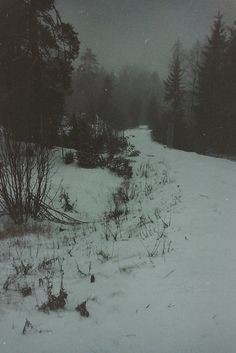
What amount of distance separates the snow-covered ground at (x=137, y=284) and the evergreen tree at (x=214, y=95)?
2450cm

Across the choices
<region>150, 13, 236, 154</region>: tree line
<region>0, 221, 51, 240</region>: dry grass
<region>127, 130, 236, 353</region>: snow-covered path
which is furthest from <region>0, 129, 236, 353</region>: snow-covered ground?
<region>150, 13, 236, 154</region>: tree line

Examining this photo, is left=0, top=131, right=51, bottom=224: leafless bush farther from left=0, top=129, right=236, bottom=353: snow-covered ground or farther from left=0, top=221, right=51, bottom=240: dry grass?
left=0, top=129, right=236, bottom=353: snow-covered ground

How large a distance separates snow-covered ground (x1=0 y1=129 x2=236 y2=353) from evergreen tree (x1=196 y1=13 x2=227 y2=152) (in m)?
24.5

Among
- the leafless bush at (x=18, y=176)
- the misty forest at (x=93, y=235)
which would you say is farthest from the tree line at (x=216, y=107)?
the leafless bush at (x=18, y=176)

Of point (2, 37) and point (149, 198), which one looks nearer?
point (149, 198)

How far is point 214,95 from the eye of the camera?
1259 inches

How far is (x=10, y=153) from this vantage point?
280 inches

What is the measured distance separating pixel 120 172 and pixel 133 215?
594cm

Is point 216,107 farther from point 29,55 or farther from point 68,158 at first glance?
point 68,158

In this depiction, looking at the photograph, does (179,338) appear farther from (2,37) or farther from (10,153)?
(2,37)

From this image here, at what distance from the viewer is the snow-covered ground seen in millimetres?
3330

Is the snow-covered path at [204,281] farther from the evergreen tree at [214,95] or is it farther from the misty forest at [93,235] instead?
the evergreen tree at [214,95]

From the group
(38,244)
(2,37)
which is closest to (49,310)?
(38,244)

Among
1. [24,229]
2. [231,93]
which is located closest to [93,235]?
[24,229]
